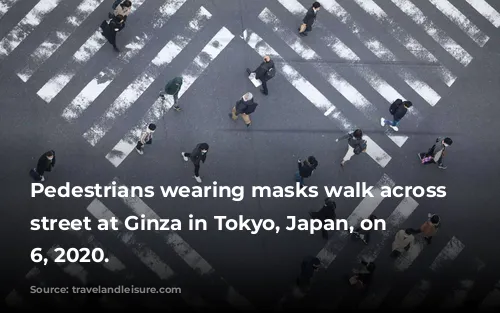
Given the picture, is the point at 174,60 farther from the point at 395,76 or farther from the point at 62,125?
the point at 395,76

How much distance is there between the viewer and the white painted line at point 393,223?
57.2 feet

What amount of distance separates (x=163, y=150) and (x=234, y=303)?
4.62m

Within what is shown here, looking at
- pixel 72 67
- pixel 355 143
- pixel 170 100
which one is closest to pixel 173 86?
pixel 170 100

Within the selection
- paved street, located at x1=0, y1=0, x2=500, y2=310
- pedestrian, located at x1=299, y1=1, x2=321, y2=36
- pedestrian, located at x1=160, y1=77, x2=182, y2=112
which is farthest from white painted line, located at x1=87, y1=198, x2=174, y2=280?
pedestrian, located at x1=299, y1=1, x2=321, y2=36

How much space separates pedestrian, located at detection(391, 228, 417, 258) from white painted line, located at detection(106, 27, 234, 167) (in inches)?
285

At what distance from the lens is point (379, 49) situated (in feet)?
65.2

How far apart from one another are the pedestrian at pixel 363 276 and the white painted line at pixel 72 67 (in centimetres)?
959

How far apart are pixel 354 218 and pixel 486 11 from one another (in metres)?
8.35

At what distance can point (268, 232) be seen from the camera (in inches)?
687

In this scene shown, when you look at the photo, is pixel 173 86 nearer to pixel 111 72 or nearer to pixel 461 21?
pixel 111 72

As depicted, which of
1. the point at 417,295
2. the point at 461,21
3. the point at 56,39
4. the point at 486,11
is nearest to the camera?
the point at 417,295

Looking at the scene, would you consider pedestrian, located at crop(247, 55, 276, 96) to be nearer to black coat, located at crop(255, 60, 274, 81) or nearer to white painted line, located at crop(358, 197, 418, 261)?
black coat, located at crop(255, 60, 274, 81)

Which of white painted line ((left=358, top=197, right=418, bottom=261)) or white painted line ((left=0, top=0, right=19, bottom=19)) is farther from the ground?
white painted line ((left=358, top=197, right=418, bottom=261))

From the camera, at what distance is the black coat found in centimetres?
1795
